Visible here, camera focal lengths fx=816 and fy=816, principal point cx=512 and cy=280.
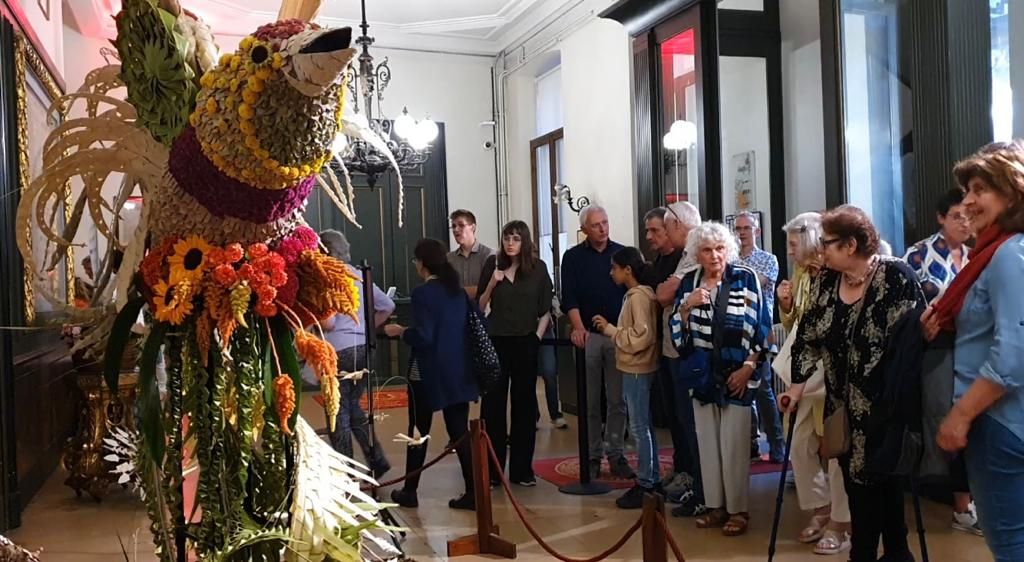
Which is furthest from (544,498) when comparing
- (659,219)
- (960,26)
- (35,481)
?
(960,26)

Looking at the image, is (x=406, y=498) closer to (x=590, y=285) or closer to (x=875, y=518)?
(x=590, y=285)

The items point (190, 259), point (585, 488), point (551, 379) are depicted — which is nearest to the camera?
point (190, 259)

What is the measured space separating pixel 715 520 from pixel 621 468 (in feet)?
3.18

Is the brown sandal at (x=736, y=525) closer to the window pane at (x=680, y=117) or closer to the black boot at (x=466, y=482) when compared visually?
the black boot at (x=466, y=482)

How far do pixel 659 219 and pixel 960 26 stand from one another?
164 centimetres

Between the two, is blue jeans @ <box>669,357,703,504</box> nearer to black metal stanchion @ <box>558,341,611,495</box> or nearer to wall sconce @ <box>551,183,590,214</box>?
black metal stanchion @ <box>558,341,611,495</box>

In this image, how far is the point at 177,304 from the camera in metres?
1.02

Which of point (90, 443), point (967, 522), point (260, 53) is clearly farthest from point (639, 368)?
point (260, 53)

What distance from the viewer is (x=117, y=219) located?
1.19 metres

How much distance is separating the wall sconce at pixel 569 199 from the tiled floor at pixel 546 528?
12.5ft

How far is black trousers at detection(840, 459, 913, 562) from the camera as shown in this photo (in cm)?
268

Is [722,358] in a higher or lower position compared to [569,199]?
lower

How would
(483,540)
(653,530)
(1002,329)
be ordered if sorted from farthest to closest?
(483,540) < (1002,329) < (653,530)

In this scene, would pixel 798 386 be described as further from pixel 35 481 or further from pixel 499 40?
pixel 499 40
